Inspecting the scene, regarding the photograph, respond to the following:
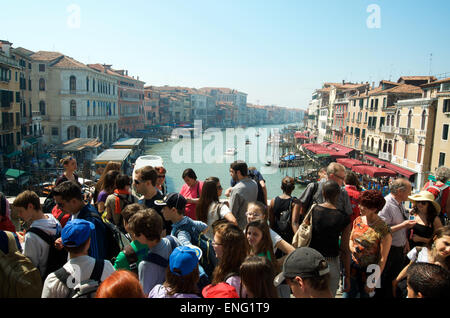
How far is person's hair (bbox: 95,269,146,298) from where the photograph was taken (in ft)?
5.46

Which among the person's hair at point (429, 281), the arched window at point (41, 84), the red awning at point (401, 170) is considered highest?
the arched window at point (41, 84)

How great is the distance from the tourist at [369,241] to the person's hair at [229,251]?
3.39 feet

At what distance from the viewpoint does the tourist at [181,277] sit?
1928mm

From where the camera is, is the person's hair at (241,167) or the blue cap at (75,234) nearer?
the blue cap at (75,234)

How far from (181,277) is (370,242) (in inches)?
62.1

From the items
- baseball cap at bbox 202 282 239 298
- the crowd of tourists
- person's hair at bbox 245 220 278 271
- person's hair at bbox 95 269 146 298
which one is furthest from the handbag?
person's hair at bbox 95 269 146 298

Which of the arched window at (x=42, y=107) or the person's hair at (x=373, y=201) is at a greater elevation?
the arched window at (x=42, y=107)

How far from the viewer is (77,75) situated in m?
33.8

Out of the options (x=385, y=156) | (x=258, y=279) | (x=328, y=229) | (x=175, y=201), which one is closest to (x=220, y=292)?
(x=258, y=279)

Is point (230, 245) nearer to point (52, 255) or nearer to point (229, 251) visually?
point (229, 251)

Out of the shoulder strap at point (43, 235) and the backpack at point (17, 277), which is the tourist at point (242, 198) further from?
the backpack at point (17, 277)

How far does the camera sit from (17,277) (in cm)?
218

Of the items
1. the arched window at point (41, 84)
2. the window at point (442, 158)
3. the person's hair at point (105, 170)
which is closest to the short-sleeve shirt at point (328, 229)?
the person's hair at point (105, 170)

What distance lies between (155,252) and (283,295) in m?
0.89
